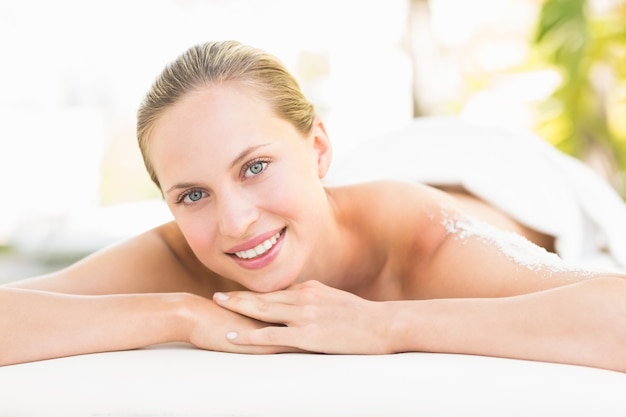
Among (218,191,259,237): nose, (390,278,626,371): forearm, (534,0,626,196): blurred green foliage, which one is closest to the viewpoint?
(390,278,626,371): forearm

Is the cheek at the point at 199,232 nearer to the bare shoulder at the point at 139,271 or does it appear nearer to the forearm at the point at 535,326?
the bare shoulder at the point at 139,271

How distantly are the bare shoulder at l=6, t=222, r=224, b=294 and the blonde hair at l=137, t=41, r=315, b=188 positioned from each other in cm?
22

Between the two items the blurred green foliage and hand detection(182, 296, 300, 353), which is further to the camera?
the blurred green foliage

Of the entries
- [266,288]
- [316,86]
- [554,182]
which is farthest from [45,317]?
[316,86]

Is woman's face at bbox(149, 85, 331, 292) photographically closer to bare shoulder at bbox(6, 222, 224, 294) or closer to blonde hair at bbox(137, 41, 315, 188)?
blonde hair at bbox(137, 41, 315, 188)

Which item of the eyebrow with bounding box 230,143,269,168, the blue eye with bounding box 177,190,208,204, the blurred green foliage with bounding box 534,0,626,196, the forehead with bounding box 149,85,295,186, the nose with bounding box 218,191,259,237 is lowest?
the blurred green foliage with bounding box 534,0,626,196

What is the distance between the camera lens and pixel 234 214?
1.43 meters

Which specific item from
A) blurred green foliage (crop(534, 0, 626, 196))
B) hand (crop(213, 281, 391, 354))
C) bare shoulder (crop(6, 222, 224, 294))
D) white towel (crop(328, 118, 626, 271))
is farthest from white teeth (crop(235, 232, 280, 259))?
blurred green foliage (crop(534, 0, 626, 196))

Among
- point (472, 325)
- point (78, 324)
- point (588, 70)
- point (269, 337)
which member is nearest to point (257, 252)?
point (269, 337)

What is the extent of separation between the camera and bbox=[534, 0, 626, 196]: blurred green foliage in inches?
188

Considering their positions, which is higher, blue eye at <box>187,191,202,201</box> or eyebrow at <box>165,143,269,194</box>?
eyebrow at <box>165,143,269,194</box>

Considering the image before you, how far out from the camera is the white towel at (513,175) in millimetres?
2502

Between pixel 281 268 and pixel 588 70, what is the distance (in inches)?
153

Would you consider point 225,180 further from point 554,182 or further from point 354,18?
point 354,18
